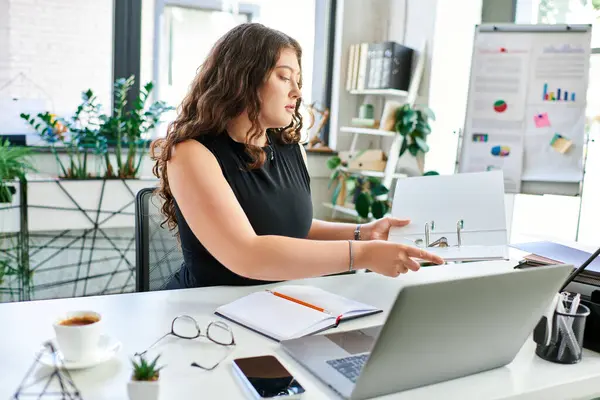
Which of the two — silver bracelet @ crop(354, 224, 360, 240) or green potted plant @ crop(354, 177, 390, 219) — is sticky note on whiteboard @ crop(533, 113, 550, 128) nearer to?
green potted plant @ crop(354, 177, 390, 219)

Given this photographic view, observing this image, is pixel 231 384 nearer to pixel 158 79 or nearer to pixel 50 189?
pixel 50 189

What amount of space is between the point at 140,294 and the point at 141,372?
0.55m

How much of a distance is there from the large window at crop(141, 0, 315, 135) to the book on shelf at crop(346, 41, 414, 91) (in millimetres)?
389

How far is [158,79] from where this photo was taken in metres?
3.73

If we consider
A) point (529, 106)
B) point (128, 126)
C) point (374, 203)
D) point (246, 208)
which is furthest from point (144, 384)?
point (529, 106)

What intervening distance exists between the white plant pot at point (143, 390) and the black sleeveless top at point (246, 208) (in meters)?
0.71

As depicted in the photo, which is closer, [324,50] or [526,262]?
[526,262]

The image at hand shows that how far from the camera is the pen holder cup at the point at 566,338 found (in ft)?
3.46

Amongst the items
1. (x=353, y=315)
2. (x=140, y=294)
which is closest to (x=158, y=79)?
(x=140, y=294)

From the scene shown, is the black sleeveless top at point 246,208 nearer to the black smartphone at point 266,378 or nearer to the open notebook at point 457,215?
the open notebook at point 457,215

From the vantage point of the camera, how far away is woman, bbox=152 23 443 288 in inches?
51.4

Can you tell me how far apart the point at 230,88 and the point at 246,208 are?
1.01 feet

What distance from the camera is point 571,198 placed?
3.18 metres

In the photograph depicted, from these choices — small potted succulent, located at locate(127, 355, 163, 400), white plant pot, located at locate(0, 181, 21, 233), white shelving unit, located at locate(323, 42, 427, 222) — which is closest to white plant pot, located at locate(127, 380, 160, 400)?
small potted succulent, located at locate(127, 355, 163, 400)
